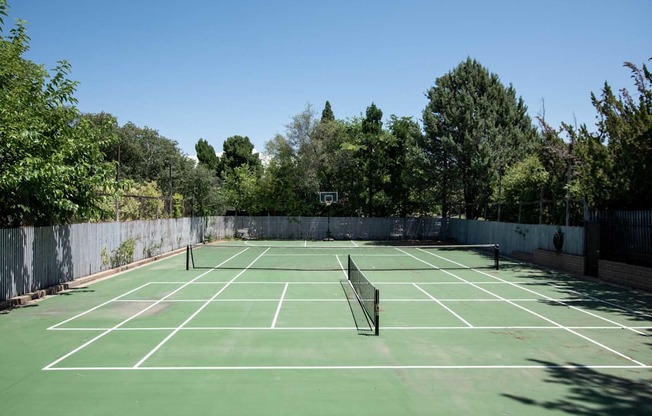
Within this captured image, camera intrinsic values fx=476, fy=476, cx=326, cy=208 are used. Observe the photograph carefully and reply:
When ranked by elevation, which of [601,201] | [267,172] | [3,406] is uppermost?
[267,172]

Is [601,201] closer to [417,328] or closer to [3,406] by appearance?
[417,328]

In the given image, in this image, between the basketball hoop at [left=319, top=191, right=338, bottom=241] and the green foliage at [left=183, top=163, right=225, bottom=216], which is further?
the green foliage at [left=183, top=163, right=225, bottom=216]

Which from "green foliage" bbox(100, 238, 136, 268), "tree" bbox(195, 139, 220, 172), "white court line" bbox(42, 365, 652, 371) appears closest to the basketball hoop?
"green foliage" bbox(100, 238, 136, 268)

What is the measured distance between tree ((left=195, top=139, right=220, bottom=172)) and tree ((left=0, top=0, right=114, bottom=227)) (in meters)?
65.2

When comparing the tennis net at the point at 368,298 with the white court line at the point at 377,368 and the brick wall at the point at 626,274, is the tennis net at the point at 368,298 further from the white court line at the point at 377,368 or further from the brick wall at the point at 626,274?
the brick wall at the point at 626,274

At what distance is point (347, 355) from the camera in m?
9.56

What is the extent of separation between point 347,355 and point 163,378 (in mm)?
3507

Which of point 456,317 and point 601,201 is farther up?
point 601,201

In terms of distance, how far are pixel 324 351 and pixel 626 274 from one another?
14377mm

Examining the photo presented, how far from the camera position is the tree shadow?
22.9 ft

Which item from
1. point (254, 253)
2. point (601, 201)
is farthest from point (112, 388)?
point (254, 253)

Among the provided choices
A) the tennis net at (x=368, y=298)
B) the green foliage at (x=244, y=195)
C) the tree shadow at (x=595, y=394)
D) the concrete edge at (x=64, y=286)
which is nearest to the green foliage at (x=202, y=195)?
the green foliage at (x=244, y=195)

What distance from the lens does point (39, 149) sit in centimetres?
1395

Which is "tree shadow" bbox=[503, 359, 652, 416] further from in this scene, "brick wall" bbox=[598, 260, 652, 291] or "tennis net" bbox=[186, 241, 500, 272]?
"tennis net" bbox=[186, 241, 500, 272]
